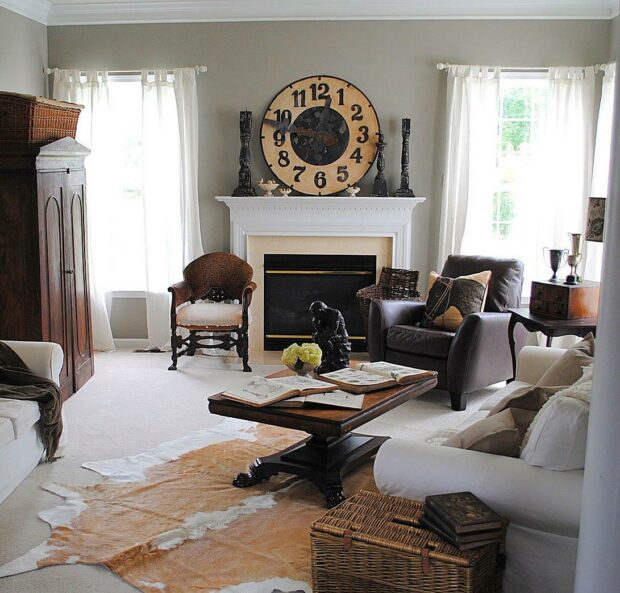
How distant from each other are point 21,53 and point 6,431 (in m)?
3.60

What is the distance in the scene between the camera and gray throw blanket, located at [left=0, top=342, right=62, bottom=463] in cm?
381

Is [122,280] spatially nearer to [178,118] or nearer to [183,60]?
[178,118]

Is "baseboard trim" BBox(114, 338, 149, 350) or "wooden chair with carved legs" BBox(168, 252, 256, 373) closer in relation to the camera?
"wooden chair with carved legs" BBox(168, 252, 256, 373)

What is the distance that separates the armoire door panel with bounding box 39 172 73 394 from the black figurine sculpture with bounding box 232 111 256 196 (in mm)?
1677

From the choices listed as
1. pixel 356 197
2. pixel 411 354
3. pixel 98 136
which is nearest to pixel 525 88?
pixel 356 197

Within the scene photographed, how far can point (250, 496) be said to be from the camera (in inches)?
138

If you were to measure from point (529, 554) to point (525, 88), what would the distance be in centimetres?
466

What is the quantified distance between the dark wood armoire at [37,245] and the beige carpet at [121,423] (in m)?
0.44

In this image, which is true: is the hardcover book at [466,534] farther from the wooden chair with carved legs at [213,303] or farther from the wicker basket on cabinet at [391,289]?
the wicker basket on cabinet at [391,289]

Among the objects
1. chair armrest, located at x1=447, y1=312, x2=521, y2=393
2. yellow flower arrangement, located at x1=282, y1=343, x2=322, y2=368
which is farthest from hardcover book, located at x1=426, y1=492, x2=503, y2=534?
chair armrest, located at x1=447, y1=312, x2=521, y2=393

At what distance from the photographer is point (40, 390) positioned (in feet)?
12.6

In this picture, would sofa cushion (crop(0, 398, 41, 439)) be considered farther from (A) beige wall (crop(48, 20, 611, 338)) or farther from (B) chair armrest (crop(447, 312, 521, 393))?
(A) beige wall (crop(48, 20, 611, 338))

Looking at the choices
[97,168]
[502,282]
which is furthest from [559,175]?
[97,168]

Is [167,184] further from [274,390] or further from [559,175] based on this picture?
[274,390]
